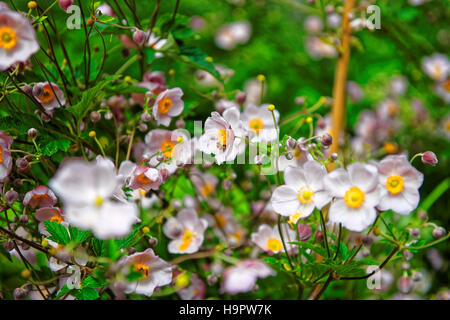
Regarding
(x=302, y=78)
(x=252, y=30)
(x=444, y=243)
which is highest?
(x=252, y=30)

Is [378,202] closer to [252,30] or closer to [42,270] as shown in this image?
→ [42,270]

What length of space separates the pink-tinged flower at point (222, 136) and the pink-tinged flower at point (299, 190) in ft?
0.29

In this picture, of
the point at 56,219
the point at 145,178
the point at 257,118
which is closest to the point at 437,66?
the point at 257,118

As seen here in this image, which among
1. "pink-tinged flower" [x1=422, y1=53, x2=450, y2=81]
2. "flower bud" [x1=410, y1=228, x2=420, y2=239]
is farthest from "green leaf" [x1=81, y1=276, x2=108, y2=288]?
"pink-tinged flower" [x1=422, y1=53, x2=450, y2=81]

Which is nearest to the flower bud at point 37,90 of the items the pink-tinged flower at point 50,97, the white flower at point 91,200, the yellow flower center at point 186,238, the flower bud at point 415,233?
the pink-tinged flower at point 50,97

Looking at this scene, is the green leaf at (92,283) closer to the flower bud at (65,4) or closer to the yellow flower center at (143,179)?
the yellow flower center at (143,179)

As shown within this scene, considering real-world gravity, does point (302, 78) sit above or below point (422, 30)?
below

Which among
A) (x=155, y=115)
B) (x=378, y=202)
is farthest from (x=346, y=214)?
(x=155, y=115)

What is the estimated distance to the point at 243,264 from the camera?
2.20ft

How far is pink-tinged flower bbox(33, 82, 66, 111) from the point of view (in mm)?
636

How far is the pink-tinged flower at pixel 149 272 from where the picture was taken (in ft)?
1.98
